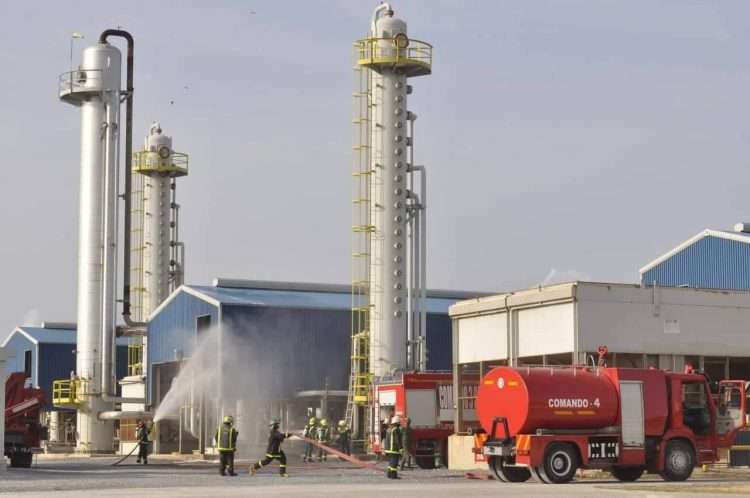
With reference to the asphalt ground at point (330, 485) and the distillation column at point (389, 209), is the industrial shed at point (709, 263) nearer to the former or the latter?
the distillation column at point (389, 209)

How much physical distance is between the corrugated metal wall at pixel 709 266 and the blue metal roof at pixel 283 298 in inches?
431

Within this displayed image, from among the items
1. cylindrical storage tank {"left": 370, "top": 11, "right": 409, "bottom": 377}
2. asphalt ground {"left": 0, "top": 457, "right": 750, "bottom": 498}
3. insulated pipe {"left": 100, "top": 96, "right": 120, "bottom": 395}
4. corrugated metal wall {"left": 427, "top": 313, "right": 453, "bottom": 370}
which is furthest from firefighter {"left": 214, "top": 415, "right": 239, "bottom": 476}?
insulated pipe {"left": 100, "top": 96, "right": 120, "bottom": 395}

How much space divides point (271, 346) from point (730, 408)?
95.8ft

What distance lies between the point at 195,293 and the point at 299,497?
37.1m

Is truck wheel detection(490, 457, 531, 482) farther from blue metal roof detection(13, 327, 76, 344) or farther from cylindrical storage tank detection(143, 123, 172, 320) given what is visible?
blue metal roof detection(13, 327, 76, 344)

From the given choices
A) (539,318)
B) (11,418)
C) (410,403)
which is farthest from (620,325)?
(11,418)

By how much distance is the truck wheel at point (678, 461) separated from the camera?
111 feet

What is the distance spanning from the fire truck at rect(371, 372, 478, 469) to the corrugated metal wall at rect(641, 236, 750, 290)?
1082 centimetres

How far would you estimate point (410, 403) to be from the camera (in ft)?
148

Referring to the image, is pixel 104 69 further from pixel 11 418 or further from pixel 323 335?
pixel 11 418

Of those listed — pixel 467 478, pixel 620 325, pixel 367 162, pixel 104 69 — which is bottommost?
pixel 467 478

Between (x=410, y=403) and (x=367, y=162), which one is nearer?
(x=410, y=403)

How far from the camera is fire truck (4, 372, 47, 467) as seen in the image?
1877 inches

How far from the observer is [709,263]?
183 feet
